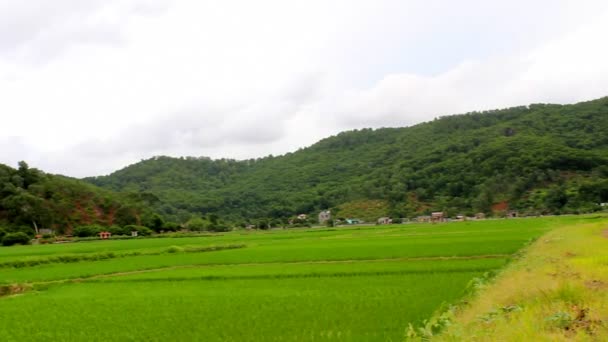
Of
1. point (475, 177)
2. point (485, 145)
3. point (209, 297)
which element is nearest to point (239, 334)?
point (209, 297)

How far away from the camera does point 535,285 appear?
358 inches

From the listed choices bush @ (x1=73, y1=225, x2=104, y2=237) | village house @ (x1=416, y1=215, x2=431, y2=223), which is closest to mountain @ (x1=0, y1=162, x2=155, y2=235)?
bush @ (x1=73, y1=225, x2=104, y2=237)

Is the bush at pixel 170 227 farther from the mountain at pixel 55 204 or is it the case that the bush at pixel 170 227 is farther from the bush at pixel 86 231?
the bush at pixel 86 231

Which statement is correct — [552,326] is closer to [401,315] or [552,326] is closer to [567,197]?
[401,315]

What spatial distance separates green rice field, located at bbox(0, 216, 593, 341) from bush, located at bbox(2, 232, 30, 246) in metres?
30.2

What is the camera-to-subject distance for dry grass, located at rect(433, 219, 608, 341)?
17.7 feet

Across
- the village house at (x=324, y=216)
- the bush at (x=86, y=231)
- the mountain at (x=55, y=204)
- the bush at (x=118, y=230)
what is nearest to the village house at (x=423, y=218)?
the village house at (x=324, y=216)

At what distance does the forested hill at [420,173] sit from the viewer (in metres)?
78.2

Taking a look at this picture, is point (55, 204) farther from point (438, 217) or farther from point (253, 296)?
point (253, 296)

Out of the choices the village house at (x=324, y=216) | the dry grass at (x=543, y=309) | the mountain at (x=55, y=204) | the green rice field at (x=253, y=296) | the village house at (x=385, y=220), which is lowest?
the green rice field at (x=253, y=296)

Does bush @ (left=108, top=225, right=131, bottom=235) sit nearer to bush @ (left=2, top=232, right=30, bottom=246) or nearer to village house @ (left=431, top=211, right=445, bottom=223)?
bush @ (left=2, top=232, right=30, bottom=246)

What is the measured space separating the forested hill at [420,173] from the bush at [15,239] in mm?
41060

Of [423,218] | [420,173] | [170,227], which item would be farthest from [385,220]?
[170,227]

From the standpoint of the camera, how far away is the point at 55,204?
66188mm
